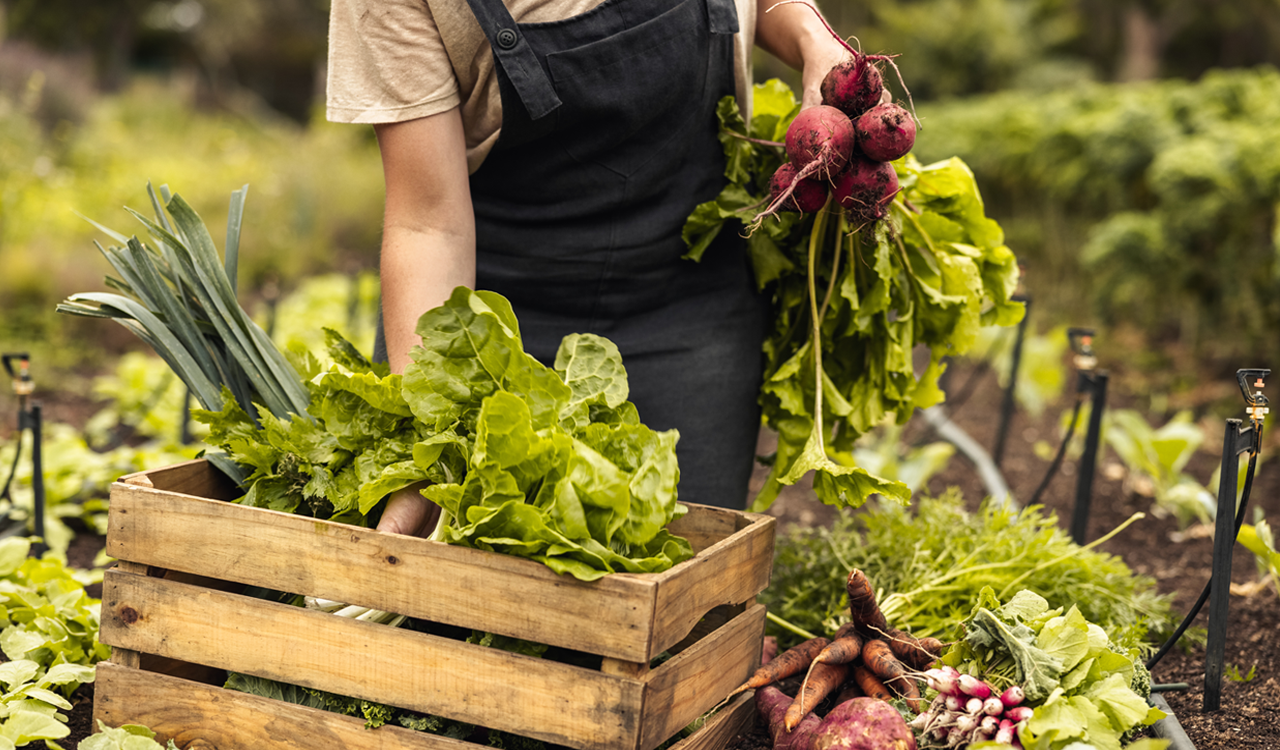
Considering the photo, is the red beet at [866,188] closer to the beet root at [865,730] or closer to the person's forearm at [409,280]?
the person's forearm at [409,280]

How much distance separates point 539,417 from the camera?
1612 mm

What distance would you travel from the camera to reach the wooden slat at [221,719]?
1.63 m

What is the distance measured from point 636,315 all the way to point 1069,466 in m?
2.82

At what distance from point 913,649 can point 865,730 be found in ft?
1.16

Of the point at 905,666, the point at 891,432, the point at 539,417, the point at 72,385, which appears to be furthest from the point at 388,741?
the point at 72,385

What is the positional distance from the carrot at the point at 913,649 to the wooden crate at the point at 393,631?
0.27 m

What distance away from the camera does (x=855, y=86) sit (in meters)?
1.81

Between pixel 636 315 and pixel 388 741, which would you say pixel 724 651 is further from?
pixel 636 315

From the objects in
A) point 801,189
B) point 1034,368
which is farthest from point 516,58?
point 1034,368

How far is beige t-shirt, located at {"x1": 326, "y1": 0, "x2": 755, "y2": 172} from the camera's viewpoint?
1870 mm

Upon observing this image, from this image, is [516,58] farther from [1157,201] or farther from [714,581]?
[1157,201]

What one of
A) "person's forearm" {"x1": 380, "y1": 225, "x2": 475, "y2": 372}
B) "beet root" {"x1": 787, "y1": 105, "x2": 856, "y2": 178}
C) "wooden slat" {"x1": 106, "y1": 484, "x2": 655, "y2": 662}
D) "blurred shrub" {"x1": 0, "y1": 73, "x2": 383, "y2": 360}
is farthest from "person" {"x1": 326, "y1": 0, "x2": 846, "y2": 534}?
"blurred shrub" {"x1": 0, "y1": 73, "x2": 383, "y2": 360}

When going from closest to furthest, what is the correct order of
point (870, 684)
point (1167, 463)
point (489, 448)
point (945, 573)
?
point (489, 448), point (870, 684), point (945, 573), point (1167, 463)

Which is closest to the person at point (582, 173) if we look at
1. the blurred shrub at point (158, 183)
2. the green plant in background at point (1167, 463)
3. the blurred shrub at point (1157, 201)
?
the green plant in background at point (1167, 463)
